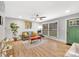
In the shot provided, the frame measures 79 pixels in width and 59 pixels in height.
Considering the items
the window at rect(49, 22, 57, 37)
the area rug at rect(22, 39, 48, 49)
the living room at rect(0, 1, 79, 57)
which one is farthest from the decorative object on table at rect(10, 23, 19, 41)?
the window at rect(49, 22, 57, 37)

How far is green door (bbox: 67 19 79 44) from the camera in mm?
2960

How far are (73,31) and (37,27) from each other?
1.40 m

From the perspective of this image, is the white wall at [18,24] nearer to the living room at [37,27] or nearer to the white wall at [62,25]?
the living room at [37,27]

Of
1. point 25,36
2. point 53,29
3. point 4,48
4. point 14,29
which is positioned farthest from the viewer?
point 53,29

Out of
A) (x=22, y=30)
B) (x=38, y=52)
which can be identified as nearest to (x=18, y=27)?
(x=22, y=30)

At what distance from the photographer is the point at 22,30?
247cm

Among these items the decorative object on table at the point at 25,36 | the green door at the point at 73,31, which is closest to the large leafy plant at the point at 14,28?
the decorative object on table at the point at 25,36

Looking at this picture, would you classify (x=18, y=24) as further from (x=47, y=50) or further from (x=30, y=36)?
(x=47, y=50)

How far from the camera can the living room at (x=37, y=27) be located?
2.30 m

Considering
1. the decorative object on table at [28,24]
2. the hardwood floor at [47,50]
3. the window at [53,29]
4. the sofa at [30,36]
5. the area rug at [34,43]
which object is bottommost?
the hardwood floor at [47,50]

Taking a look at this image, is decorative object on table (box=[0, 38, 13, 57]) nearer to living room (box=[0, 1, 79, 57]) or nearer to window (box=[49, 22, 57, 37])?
living room (box=[0, 1, 79, 57])

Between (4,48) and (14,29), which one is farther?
(14,29)

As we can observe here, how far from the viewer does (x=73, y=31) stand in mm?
3275

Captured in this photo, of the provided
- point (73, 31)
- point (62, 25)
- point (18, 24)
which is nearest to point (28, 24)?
point (18, 24)
